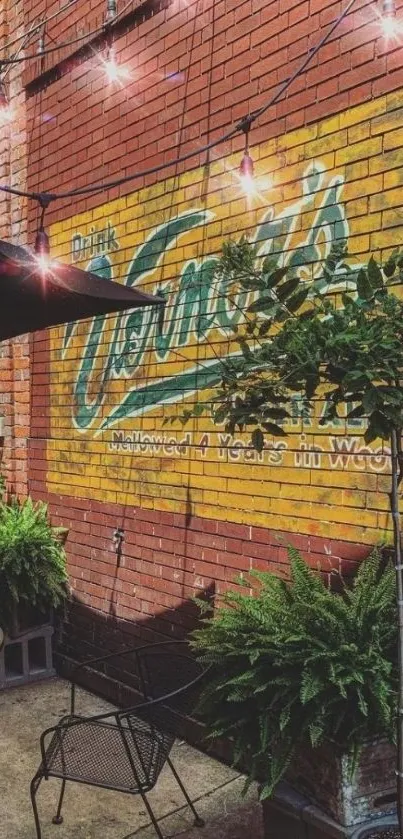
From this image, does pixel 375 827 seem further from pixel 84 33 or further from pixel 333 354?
pixel 84 33

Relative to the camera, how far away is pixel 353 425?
12.5 ft

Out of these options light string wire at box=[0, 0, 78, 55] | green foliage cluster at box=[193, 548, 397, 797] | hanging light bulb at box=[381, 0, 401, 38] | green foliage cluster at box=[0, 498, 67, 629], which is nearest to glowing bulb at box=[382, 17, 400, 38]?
hanging light bulb at box=[381, 0, 401, 38]

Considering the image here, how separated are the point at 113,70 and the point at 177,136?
1.08 meters

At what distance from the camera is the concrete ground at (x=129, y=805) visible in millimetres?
3748

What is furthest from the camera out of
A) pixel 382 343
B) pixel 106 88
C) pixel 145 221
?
pixel 106 88

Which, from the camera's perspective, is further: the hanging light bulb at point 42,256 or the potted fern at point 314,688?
the hanging light bulb at point 42,256

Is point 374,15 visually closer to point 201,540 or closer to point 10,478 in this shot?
A: point 201,540

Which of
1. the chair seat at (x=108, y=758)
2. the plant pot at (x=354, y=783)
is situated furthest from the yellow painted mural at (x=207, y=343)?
the chair seat at (x=108, y=758)

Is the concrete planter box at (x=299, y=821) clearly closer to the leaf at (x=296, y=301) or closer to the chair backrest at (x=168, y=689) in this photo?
the chair backrest at (x=168, y=689)

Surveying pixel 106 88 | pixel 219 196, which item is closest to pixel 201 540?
pixel 219 196

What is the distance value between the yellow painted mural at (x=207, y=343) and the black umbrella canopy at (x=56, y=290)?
63 centimetres

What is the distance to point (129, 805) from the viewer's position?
403 cm

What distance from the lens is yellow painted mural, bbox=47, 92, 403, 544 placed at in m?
3.78

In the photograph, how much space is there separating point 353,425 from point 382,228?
3.27 feet
